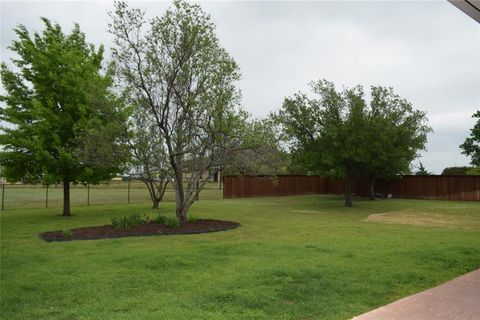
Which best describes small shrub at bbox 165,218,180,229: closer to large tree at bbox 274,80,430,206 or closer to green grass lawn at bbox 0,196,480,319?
green grass lawn at bbox 0,196,480,319

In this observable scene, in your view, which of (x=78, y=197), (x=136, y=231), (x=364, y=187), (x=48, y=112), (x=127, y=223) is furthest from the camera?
(x=364, y=187)

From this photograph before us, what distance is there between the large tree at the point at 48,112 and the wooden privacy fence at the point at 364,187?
14892 millimetres

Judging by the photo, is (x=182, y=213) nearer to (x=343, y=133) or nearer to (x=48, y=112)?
(x=48, y=112)

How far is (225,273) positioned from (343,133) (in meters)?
16.8

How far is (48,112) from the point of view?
628 inches

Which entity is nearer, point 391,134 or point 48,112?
point 48,112

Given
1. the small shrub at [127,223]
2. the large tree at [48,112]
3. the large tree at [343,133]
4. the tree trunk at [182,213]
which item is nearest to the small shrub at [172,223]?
the tree trunk at [182,213]

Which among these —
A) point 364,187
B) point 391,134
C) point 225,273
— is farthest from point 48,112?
point 364,187

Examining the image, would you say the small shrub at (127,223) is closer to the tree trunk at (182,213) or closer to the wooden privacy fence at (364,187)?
the tree trunk at (182,213)

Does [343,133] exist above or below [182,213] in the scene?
above

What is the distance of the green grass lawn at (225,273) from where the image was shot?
5336mm

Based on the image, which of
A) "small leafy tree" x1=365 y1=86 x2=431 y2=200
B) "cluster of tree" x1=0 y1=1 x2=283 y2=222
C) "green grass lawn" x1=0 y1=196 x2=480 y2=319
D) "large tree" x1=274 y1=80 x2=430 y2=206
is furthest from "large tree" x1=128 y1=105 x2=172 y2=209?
"small leafy tree" x1=365 y1=86 x2=431 y2=200

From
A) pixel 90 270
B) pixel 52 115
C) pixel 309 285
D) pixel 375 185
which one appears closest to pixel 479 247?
pixel 309 285

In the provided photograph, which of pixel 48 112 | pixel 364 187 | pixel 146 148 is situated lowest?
pixel 364 187
